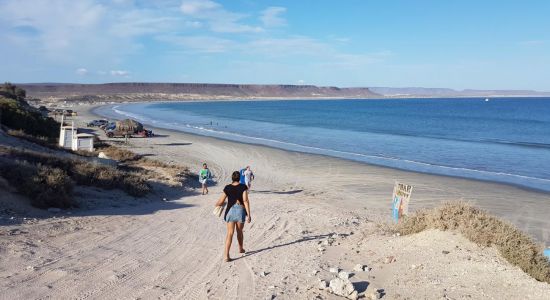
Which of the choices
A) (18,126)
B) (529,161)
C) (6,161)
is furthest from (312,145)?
(6,161)

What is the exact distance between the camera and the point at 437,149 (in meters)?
35.4

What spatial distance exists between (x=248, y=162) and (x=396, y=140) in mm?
20230

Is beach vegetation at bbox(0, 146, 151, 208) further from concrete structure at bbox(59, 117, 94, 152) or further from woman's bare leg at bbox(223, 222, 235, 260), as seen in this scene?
concrete structure at bbox(59, 117, 94, 152)

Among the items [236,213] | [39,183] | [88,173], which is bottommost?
[88,173]

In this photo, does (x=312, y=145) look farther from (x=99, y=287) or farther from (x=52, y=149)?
(x=99, y=287)

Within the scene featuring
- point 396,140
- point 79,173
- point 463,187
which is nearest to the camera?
point 79,173

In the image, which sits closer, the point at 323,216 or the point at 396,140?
the point at 323,216

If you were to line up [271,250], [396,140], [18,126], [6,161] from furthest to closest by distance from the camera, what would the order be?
[396,140] < [18,126] < [6,161] < [271,250]

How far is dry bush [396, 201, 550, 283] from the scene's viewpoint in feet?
21.6

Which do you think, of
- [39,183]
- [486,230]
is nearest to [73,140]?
[39,183]

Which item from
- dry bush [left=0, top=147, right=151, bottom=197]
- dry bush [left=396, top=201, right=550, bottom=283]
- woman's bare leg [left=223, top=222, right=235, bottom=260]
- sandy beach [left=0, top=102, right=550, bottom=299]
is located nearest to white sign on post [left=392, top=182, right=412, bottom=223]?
sandy beach [left=0, top=102, right=550, bottom=299]

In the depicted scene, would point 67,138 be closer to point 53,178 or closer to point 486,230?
point 53,178

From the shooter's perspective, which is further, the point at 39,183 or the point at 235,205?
the point at 39,183

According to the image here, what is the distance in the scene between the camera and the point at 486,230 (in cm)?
728
